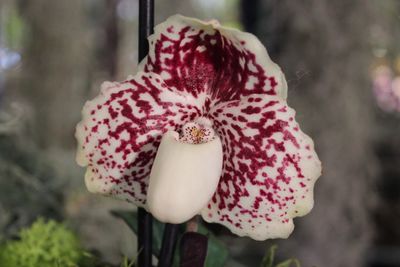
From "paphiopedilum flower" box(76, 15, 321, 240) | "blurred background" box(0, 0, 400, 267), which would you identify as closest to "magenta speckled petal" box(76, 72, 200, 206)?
"paphiopedilum flower" box(76, 15, 321, 240)

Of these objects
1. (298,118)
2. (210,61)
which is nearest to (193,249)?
(210,61)

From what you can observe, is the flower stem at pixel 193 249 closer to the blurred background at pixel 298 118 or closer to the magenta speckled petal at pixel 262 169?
the magenta speckled petal at pixel 262 169

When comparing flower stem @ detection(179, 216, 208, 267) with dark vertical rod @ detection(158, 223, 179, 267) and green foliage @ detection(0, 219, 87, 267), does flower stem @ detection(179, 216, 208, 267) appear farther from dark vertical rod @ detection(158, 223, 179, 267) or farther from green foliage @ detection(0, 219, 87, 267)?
green foliage @ detection(0, 219, 87, 267)

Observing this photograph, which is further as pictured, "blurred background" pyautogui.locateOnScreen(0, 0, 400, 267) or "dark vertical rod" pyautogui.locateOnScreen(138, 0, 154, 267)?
"blurred background" pyautogui.locateOnScreen(0, 0, 400, 267)

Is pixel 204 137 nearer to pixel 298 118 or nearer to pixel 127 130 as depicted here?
pixel 127 130

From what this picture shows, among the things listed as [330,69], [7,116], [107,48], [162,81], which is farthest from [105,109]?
[107,48]
